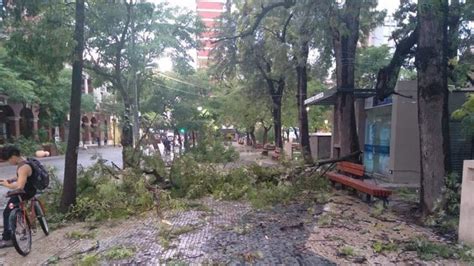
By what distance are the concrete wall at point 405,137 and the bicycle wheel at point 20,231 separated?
10.7 m

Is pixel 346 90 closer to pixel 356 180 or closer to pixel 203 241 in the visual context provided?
pixel 356 180

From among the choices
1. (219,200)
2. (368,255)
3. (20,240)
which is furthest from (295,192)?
(20,240)

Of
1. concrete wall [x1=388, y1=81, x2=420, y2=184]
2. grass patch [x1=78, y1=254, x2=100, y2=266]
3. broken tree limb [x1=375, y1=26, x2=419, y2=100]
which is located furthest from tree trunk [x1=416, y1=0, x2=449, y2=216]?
grass patch [x1=78, y1=254, x2=100, y2=266]

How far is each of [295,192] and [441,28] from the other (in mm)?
5150

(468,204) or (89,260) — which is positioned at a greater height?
(468,204)

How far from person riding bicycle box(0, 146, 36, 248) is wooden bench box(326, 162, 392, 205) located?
21.3 feet

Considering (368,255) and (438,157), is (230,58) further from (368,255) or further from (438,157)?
(368,255)

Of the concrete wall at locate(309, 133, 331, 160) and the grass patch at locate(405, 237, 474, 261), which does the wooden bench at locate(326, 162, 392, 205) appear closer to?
the grass patch at locate(405, 237, 474, 261)

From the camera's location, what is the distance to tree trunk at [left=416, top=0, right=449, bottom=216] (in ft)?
25.1

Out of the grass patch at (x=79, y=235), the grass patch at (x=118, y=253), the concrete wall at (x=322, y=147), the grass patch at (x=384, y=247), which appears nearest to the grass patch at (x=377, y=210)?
the grass patch at (x=384, y=247)

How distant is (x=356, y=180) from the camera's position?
10.2m

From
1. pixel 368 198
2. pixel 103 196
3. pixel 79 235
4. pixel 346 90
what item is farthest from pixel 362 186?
pixel 79 235

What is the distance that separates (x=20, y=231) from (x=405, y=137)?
439 inches

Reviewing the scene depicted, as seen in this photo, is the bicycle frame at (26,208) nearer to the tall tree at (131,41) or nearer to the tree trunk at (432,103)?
the tall tree at (131,41)
